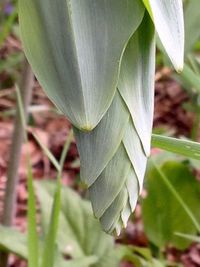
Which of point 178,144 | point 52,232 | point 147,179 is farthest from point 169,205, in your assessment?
point 178,144

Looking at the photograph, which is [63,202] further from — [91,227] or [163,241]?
[163,241]

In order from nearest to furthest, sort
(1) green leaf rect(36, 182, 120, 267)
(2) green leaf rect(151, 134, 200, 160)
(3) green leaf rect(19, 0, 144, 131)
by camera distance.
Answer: (3) green leaf rect(19, 0, 144, 131) → (2) green leaf rect(151, 134, 200, 160) → (1) green leaf rect(36, 182, 120, 267)

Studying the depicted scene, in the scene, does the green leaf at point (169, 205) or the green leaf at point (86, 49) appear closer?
the green leaf at point (86, 49)

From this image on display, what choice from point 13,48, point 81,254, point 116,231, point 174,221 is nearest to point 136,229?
point 174,221

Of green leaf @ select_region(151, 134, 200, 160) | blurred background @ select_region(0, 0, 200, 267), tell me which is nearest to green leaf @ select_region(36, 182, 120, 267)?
blurred background @ select_region(0, 0, 200, 267)

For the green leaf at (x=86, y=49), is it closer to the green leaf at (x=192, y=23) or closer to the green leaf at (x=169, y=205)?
the green leaf at (x=192, y=23)

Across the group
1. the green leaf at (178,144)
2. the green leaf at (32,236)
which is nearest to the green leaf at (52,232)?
the green leaf at (32,236)

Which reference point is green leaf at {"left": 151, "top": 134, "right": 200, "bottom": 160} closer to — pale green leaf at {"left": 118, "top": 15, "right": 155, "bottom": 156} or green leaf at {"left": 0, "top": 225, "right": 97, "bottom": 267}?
pale green leaf at {"left": 118, "top": 15, "right": 155, "bottom": 156}

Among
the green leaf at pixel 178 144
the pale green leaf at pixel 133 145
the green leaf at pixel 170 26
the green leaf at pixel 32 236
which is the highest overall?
the green leaf at pixel 170 26
